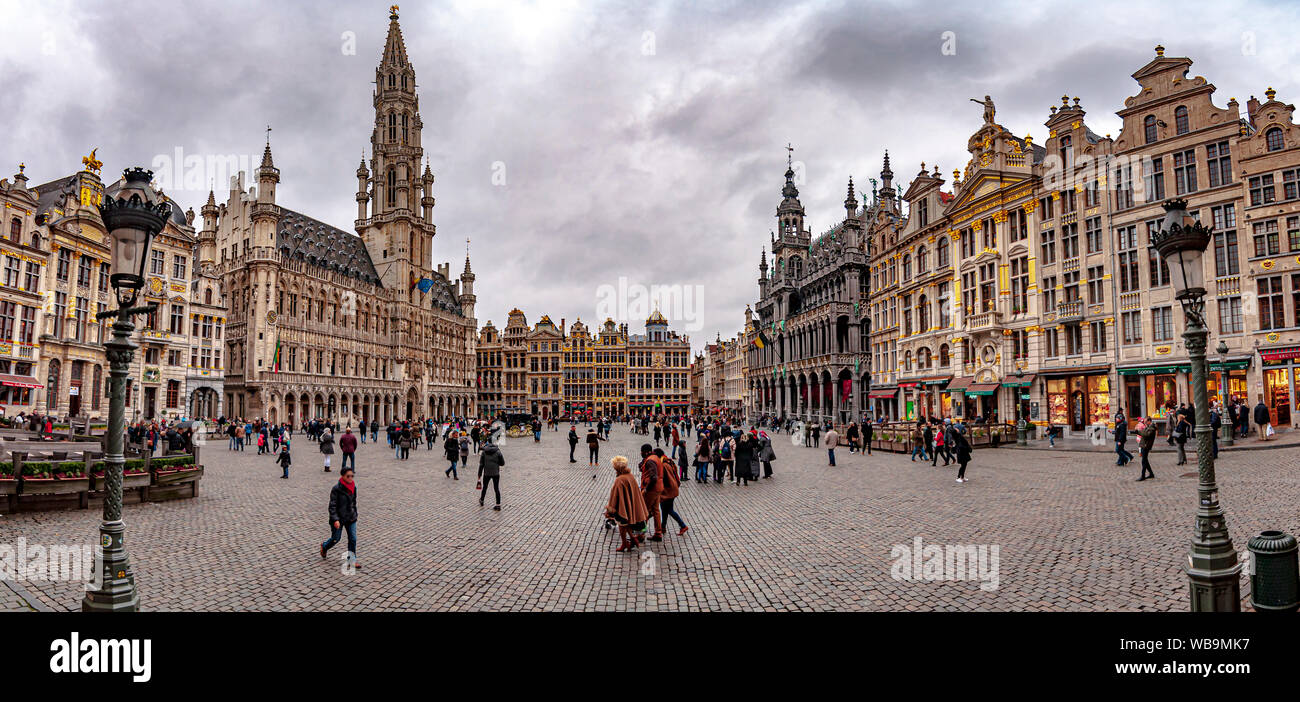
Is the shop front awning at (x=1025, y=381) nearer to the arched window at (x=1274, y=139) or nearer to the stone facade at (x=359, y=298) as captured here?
the arched window at (x=1274, y=139)

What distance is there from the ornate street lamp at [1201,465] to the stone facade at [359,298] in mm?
68141

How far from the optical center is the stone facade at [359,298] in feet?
207

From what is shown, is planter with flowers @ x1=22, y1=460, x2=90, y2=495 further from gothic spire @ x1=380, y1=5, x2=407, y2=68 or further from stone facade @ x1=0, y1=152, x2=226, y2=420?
gothic spire @ x1=380, y1=5, x2=407, y2=68

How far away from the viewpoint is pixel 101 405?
40375 mm

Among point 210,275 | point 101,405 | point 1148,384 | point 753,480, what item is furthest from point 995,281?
point 210,275

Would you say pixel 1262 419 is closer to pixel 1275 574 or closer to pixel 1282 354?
pixel 1282 354

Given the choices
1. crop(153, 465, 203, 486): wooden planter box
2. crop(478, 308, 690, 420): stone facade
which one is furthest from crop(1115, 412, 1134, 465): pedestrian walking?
crop(478, 308, 690, 420): stone facade

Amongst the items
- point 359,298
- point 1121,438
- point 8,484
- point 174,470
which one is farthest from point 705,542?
point 359,298

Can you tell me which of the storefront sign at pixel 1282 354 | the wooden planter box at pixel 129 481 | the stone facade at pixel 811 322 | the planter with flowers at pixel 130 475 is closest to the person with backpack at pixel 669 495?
the wooden planter box at pixel 129 481

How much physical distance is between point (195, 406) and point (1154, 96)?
233 feet

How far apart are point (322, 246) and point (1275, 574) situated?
3369 inches

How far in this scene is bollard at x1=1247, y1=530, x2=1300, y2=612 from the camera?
18.5 feet

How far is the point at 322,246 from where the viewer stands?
76.9 meters
